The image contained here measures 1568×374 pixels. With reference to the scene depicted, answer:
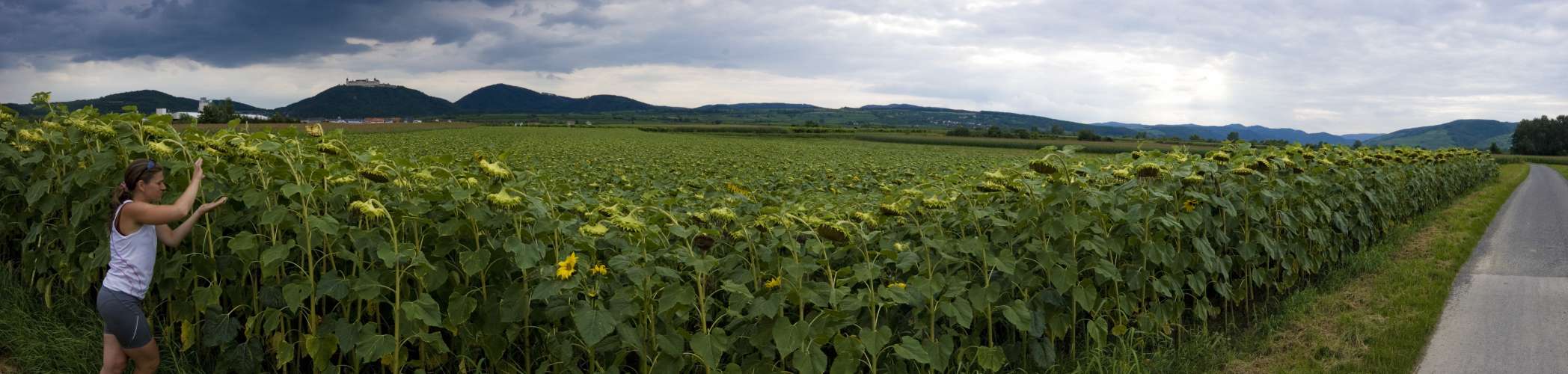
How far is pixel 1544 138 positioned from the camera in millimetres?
101000

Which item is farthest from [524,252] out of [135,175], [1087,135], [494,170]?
[1087,135]

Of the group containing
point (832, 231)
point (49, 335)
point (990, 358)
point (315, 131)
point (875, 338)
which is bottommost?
point (49, 335)

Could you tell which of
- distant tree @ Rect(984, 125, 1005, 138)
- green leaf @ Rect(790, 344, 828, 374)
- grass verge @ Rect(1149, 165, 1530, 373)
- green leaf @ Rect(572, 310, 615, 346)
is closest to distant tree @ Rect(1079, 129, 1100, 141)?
distant tree @ Rect(984, 125, 1005, 138)

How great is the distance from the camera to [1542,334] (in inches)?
229

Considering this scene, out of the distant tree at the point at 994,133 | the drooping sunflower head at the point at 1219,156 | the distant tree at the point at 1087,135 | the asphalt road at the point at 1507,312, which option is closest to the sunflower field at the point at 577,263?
the drooping sunflower head at the point at 1219,156

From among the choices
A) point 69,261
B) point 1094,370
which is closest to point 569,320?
point 1094,370

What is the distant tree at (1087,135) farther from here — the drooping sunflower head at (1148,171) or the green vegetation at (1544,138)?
the drooping sunflower head at (1148,171)

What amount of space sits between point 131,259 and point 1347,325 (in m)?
7.90

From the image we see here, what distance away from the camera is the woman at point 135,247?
367cm

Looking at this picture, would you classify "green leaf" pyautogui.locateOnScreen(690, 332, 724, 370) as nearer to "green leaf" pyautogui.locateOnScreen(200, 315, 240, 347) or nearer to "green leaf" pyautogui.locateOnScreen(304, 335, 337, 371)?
"green leaf" pyautogui.locateOnScreen(304, 335, 337, 371)

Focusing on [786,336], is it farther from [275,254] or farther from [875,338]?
[275,254]

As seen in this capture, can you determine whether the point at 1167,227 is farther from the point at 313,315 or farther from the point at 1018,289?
the point at 313,315

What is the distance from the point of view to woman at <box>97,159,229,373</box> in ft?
12.1

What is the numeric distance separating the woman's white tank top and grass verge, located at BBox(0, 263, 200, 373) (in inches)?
19.2
